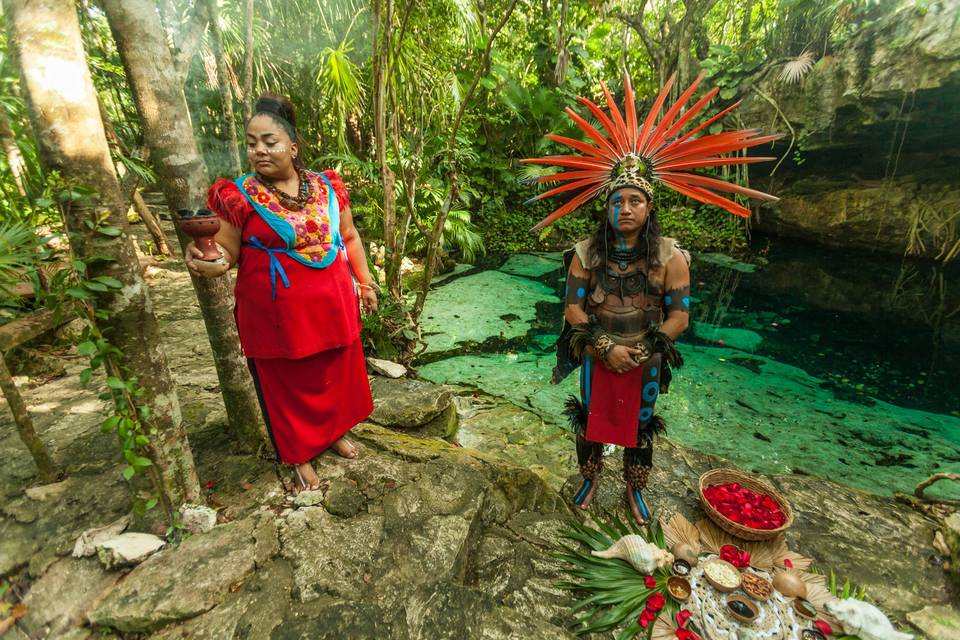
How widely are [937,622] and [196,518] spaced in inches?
116

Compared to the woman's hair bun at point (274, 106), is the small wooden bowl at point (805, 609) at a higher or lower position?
lower

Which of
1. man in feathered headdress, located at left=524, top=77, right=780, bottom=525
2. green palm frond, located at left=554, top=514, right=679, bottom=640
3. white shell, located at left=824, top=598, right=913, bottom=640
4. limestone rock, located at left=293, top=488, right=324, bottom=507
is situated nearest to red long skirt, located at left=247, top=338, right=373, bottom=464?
limestone rock, located at left=293, top=488, right=324, bottom=507

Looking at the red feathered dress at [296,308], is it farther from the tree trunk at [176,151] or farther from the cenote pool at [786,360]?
the cenote pool at [786,360]

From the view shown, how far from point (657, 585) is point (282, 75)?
27.6 ft

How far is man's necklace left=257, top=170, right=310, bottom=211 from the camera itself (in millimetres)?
1704

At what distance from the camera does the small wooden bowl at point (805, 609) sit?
1.61 meters

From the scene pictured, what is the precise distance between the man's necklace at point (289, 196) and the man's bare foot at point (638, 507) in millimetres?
2069

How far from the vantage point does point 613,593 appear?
1.71 meters

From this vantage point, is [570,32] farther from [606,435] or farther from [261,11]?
[606,435]

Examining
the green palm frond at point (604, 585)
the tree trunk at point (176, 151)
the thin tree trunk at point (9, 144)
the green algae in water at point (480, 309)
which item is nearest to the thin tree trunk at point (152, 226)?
the thin tree trunk at point (9, 144)

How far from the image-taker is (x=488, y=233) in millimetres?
9375

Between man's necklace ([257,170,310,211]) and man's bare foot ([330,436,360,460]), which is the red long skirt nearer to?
man's bare foot ([330,436,360,460])

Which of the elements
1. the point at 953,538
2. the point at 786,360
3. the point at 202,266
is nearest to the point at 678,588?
the point at 953,538

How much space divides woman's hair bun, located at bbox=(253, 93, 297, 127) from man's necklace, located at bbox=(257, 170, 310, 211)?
0.26 meters
